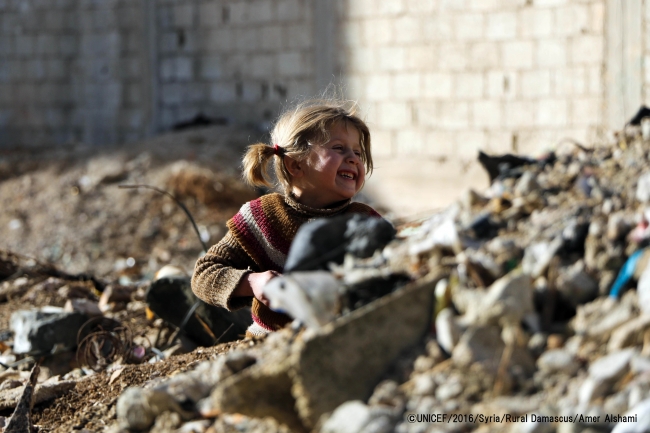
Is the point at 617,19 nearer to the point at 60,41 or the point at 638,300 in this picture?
the point at 638,300

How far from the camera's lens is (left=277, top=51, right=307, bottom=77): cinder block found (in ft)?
30.4

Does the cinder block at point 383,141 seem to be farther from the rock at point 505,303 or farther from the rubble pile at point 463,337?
the rock at point 505,303

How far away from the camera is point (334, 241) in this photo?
7.04 feet

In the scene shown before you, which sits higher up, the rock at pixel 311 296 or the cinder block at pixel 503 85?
the cinder block at pixel 503 85

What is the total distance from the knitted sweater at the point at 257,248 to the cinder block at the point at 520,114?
209 inches

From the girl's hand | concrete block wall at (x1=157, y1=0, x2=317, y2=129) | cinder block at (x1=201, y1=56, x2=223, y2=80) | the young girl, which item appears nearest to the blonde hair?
the young girl

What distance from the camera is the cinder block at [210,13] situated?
9.89 meters

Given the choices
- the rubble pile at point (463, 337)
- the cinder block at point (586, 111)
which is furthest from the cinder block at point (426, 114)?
the rubble pile at point (463, 337)

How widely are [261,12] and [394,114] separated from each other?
2.03 m

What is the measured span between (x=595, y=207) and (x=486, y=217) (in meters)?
0.26

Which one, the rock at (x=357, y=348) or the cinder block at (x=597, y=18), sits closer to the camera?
the rock at (x=357, y=348)

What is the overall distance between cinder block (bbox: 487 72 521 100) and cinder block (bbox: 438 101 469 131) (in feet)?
0.95

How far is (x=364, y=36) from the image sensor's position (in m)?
8.73

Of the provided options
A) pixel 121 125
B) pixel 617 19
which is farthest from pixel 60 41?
pixel 617 19
